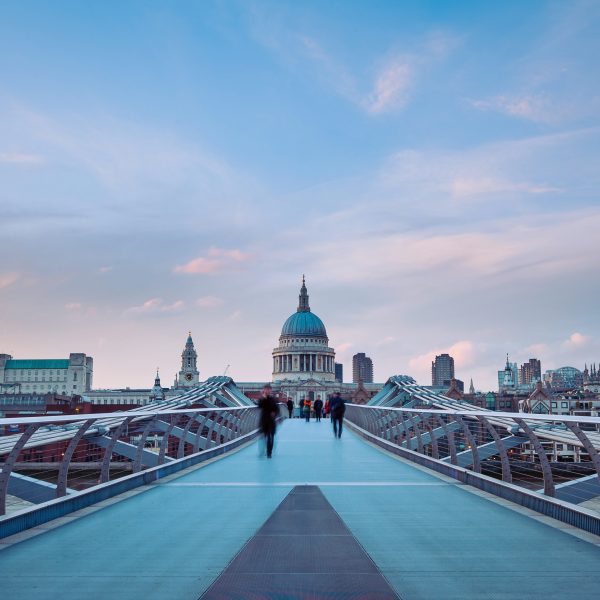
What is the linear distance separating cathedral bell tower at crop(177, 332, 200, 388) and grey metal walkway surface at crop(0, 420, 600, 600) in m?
162

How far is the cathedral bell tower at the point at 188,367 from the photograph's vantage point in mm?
169875

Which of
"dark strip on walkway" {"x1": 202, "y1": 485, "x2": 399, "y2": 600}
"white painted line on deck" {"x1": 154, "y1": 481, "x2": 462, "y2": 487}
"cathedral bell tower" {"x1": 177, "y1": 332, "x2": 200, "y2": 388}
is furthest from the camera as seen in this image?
"cathedral bell tower" {"x1": 177, "y1": 332, "x2": 200, "y2": 388}

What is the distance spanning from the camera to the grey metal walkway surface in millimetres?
4762

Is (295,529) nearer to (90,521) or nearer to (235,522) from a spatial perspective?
(235,522)

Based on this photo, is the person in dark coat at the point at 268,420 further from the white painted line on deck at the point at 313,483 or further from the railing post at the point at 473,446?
the railing post at the point at 473,446

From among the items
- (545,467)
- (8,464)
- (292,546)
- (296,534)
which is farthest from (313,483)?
(8,464)

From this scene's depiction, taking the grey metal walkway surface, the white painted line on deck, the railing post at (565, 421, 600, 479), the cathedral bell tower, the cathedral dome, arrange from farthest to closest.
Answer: the cathedral dome < the cathedral bell tower < the white painted line on deck < the railing post at (565, 421, 600, 479) < the grey metal walkway surface

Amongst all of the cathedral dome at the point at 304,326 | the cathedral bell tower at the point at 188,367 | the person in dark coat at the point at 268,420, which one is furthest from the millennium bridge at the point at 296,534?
the cathedral dome at the point at 304,326

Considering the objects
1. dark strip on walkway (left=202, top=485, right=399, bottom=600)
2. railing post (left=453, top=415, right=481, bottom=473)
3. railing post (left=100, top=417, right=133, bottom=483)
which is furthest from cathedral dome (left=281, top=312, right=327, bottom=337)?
dark strip on walkway (left=202, top=485, right=399, bottom=600)

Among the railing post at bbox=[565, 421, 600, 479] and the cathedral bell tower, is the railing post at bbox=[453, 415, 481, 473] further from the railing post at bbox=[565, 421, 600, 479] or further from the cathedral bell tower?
the cathedral bell tower

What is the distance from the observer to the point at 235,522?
713 centimetres

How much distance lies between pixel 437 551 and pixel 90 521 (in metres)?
3.32

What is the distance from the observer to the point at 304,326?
18362cm

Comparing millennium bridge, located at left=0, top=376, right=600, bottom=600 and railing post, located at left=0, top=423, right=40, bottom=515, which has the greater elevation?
railing post, located at left=0, top=423, right=40, bottom=515
